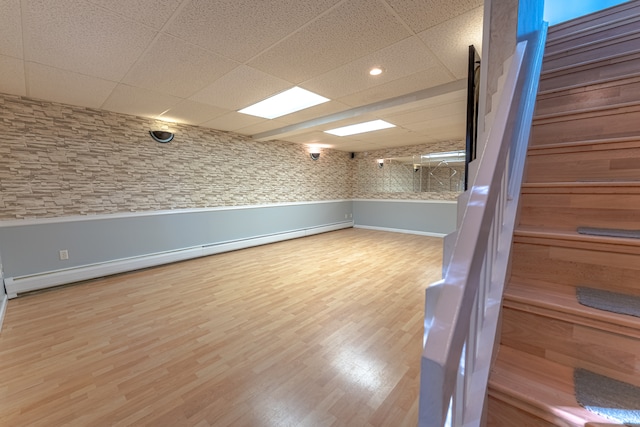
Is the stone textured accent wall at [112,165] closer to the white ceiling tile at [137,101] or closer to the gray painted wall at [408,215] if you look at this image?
the white ceiling tile at [137,101]

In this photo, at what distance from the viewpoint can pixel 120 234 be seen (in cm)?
365

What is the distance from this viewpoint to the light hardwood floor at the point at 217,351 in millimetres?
1462

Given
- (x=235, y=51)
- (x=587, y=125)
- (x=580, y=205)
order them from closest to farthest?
(x=580, y=205)
(x=587, y=125)
(x=235, y=51)

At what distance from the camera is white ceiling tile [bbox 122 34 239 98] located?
1.85 meters

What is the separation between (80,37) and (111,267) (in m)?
3.05

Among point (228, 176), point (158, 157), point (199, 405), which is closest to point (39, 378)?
point (199, 405)

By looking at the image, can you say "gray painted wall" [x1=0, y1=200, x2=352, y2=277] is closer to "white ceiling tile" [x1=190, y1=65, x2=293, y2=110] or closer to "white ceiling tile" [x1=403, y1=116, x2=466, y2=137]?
"white ceiling tile" [x1=190, y1=65, x2=293, y2=110]

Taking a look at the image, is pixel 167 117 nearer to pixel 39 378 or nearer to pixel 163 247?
pixel 163 247

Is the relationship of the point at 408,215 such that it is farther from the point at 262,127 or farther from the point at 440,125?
the point at 262,127

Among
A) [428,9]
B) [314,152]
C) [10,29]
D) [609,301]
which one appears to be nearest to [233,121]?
[10,29]

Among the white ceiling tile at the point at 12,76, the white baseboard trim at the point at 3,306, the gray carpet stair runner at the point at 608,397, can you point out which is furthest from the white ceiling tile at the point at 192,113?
the gray carpet stair runner at the point at 608,397

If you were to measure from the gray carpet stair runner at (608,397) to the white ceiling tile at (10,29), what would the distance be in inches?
116

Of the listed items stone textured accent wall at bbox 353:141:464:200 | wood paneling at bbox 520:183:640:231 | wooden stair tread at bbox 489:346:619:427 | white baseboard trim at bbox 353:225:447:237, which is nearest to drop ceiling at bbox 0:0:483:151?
wood paneling at bbox 520:183:640:231

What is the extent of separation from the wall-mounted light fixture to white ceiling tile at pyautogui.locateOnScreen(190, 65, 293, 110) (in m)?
1.45
